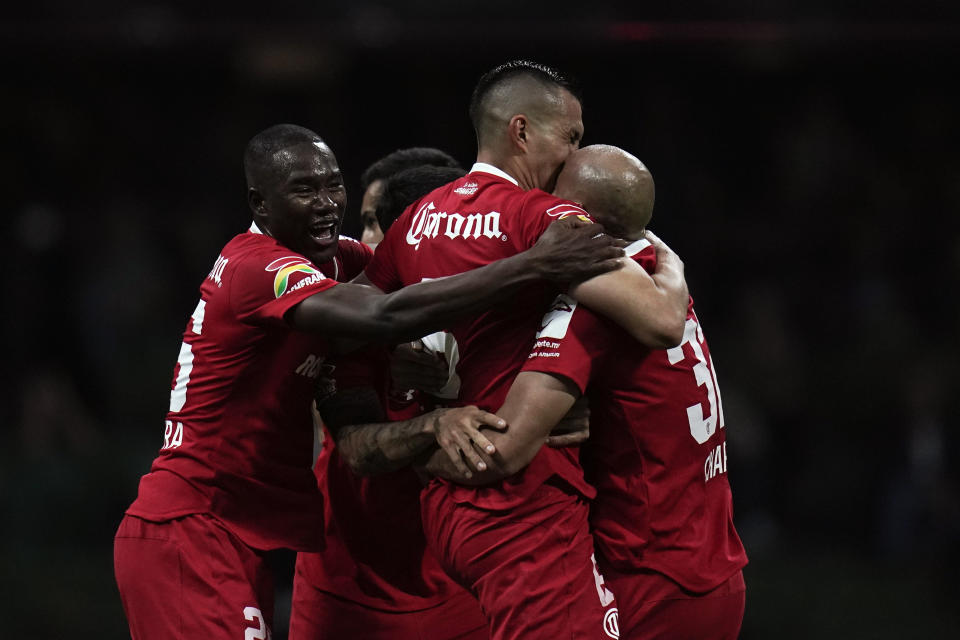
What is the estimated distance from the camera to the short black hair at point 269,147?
4.20m

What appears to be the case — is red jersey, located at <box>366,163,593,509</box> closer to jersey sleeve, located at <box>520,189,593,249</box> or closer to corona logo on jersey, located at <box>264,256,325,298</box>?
jersey sleeve, located at <box>520,189,593,249</box>

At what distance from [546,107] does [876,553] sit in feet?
17.2

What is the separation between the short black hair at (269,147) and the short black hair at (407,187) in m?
0.56

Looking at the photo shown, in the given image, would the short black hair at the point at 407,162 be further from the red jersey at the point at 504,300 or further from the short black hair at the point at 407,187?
the red jersey at the point at 504,300

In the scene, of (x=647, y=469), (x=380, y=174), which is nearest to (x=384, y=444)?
(x=647, y=469)

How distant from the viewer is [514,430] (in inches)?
138

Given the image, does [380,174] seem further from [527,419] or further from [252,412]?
[527,419]

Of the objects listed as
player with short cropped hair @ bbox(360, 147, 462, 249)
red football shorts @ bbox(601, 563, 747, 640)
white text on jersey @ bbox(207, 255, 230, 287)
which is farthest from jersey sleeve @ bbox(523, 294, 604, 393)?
player with short cropped hair @ bbox(360, 147, 462, 249)

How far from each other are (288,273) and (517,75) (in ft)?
3.28

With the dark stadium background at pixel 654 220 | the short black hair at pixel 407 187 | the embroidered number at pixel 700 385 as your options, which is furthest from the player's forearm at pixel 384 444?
the dark stadium background at pixel 654 220

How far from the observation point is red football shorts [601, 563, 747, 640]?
3713 mm

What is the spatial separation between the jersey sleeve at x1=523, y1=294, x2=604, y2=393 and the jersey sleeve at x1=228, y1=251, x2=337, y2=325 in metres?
0.71

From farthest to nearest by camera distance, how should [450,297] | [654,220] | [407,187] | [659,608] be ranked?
[654,220]
[407,187]
[659,608]
[450,297]

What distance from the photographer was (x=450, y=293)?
11.8ft
